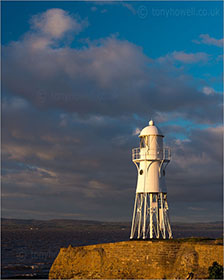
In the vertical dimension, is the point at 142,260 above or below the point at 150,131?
below

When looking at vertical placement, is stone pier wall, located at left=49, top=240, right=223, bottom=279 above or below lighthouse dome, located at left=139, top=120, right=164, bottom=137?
below

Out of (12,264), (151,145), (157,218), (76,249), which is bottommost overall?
(12,264)

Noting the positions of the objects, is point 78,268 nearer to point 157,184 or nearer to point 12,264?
point 157,184

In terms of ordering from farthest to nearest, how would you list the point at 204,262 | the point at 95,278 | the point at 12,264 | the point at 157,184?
the point at 12,264 < the point at 157,184 < the point at 95,278 < the point at 204,262

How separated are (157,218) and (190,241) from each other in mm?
7132

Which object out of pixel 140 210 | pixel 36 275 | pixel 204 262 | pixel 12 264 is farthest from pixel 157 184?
pixel 12 264

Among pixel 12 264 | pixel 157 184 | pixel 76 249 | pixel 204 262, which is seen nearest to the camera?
pixel 204 262

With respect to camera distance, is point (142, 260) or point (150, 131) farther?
point (150, 131)

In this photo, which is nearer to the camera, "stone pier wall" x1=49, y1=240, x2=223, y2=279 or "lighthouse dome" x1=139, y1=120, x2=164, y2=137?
"stone pier wall" x1=49, y1=240, x2=223, y2=279

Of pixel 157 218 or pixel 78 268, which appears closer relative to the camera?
pixel 78 268

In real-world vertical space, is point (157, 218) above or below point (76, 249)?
above

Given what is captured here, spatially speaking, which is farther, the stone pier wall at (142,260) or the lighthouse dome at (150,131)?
the lighthouse dome at (150,131)

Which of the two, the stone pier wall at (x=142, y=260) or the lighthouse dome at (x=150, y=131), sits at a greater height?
the lighthouse dome at (x=150, y=131)

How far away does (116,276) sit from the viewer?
33562 millimetres
